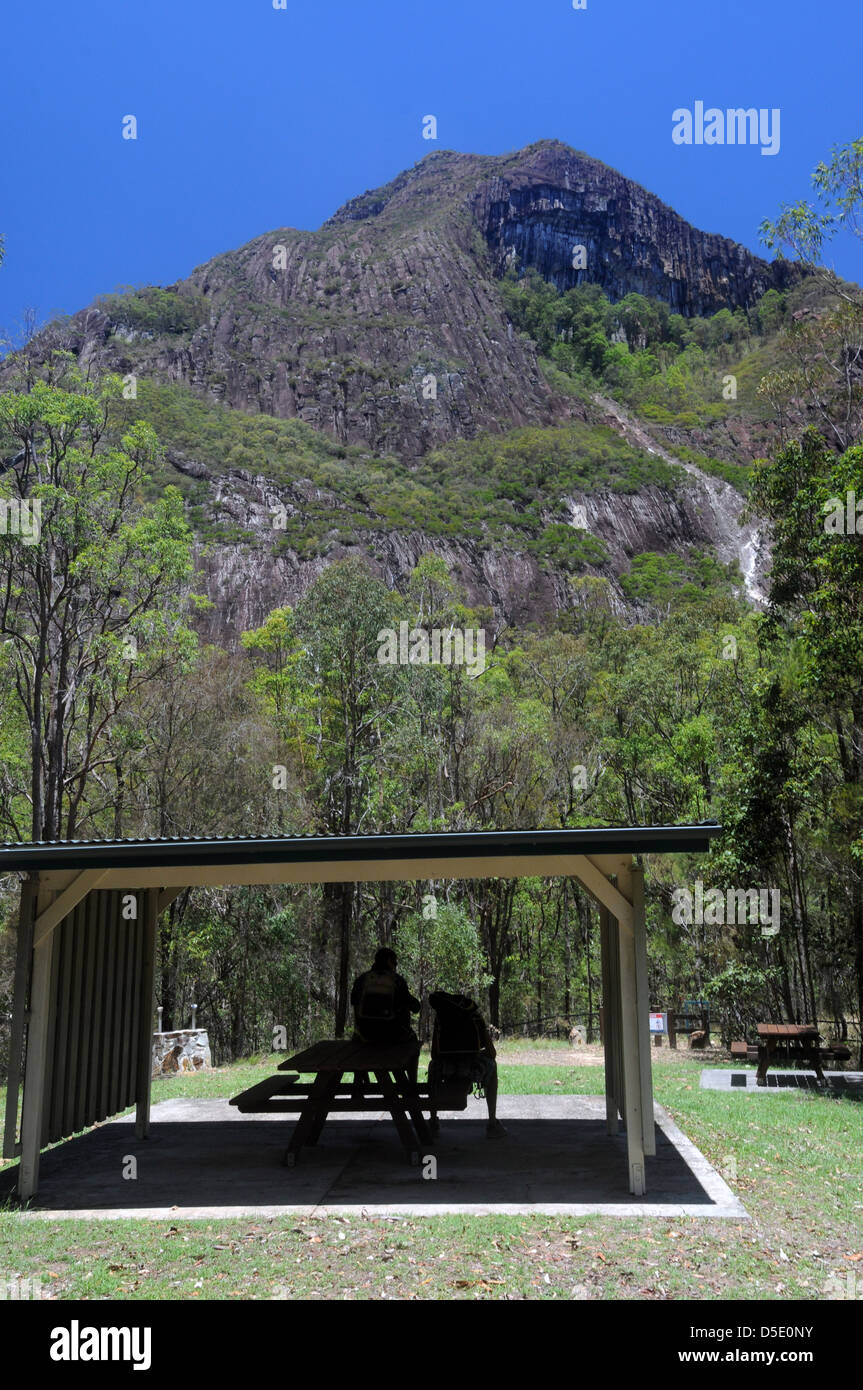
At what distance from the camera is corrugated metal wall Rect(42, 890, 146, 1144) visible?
7.53m

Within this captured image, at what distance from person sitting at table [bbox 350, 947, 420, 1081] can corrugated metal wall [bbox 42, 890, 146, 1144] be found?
1940mm

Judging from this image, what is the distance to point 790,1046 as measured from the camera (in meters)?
13.2

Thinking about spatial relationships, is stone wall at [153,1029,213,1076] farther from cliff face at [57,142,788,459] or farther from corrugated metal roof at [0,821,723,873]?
Result: cliff face at [57,142,788,459]

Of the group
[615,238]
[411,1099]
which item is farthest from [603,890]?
[615,238]

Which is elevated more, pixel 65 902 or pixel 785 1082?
pixel 65 902

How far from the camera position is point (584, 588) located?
58.1m

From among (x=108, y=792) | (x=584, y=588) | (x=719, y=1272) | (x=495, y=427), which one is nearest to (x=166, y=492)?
(x=108, y=792)

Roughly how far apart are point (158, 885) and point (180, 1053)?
8.65m

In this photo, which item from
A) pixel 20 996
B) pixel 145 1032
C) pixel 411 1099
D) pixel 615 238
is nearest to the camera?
pixel 20 996

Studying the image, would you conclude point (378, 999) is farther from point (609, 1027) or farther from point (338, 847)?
point (338, 847)

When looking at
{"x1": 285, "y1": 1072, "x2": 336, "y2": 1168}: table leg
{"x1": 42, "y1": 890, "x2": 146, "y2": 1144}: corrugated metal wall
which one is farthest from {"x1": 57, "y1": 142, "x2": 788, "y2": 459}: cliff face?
{"x1": 285, "y1": 1072, "x2": 336, "y2": 1168}: table leg

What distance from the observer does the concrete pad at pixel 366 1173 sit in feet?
21.5

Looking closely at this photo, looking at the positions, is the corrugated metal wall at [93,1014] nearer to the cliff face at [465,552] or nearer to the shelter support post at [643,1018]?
the shelter support post at [643,1018]
